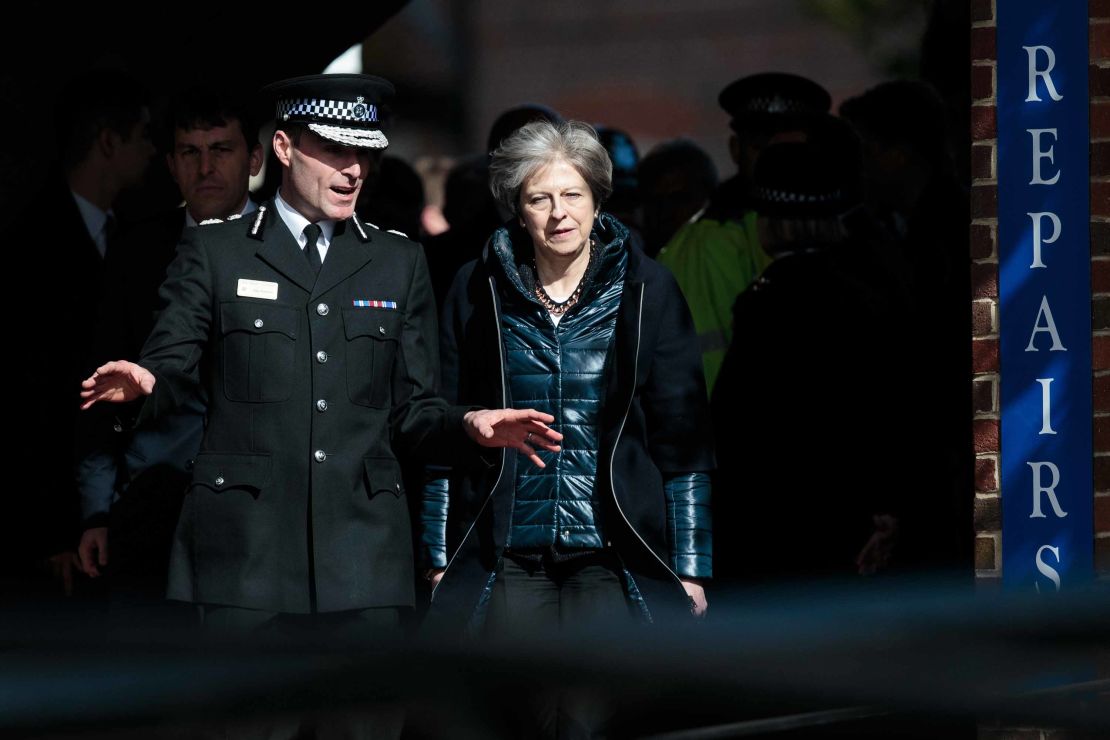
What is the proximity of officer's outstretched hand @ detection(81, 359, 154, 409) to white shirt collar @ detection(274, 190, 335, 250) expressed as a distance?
23.5 inches

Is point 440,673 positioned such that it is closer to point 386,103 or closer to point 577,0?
point 386,103

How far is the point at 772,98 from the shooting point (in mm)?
6340

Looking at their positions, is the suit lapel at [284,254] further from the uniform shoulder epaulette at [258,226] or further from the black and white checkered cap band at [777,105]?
the black and white checkered cap band at [777,105]

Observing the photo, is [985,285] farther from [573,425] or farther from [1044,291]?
[573,425]

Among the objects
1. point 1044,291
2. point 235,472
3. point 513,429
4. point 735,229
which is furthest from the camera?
point 735,229

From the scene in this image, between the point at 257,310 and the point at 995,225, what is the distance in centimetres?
175

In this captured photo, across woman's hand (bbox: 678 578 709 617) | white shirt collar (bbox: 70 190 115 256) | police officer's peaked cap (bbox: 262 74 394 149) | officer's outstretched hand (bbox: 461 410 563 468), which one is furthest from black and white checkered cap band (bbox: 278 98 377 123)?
white shirt collar (bbox: 70 190 115 256)

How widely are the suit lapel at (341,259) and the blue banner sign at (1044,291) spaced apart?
4.96ft

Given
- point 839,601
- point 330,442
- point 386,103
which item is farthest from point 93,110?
point 839,601

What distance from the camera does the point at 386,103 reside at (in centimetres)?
461

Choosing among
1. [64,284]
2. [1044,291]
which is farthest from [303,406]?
[1044,291]

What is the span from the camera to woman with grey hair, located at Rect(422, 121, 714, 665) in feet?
14.3

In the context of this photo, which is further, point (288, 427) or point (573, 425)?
point (573, 425)

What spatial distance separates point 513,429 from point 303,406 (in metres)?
0.46
